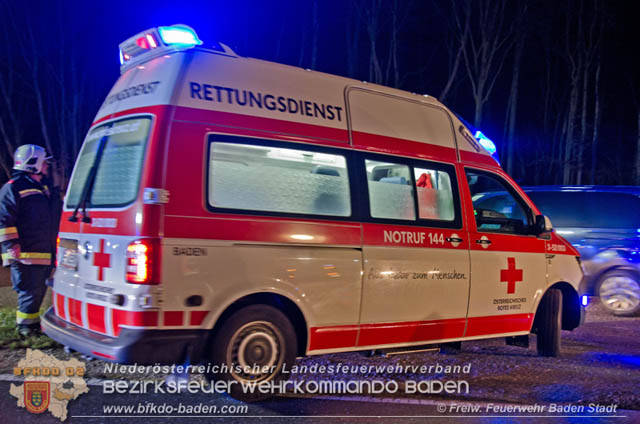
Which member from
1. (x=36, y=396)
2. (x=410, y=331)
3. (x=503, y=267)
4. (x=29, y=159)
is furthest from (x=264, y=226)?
(x=29, y=159)

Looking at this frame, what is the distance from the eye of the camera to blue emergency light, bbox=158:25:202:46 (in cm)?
436

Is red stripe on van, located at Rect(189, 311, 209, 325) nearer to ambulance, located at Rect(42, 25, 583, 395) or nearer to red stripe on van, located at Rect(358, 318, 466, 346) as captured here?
ambulance, located at Rect(42, 25, 583, 395)

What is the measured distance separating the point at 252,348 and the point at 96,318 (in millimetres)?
1125

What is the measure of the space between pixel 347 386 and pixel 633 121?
2808 cm

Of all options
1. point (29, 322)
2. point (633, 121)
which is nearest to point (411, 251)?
point (29, 322)

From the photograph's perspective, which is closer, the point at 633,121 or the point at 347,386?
the point at 347,386

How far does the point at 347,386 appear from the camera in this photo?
4.71m

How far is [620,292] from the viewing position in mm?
8367

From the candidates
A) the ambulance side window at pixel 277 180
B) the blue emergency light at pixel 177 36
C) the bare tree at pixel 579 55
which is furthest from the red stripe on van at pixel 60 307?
the bare tree at pixel 579 55

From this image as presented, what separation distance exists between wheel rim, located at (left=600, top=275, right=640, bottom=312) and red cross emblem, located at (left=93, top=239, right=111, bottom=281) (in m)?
7.38

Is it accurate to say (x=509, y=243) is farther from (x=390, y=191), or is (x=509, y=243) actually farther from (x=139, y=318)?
(x=139, y=318)

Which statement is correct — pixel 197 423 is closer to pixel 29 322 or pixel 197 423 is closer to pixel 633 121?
pixel 29 322

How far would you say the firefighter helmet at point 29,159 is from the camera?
5.87 meters

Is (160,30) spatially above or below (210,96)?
above
